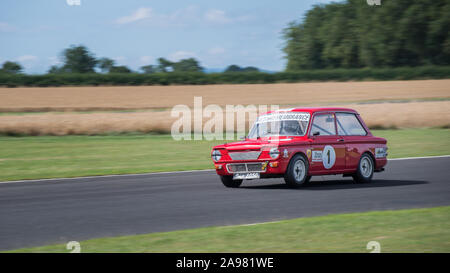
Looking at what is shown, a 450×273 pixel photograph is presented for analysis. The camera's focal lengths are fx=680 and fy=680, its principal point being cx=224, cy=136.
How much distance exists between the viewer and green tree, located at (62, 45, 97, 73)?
7062 centimetres

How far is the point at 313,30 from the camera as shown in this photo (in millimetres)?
94750

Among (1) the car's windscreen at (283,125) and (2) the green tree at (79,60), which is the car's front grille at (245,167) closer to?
(1) the car's windscreen at (283,125)

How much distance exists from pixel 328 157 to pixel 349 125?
1.27m

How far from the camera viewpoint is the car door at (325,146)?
1295 centimetres

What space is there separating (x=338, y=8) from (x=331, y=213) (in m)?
86.9

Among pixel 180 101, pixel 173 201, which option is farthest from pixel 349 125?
pixel 180 101

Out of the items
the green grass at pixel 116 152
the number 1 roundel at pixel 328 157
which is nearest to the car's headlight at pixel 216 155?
the number 1 roundel at pixel 328 157

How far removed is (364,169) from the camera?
45.4 feet

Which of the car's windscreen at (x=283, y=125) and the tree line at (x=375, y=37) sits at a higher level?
the tree line at (x=375, y=37)

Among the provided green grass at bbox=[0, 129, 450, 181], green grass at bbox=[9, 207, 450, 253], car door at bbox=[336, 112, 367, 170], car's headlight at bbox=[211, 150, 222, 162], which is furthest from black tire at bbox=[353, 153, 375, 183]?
green grass at bbox=[0, 129, 450, 181]

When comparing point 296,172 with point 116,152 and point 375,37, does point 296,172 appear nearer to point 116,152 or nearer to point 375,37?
point 116,152

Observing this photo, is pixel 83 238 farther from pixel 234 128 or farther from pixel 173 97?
pixel 173 97

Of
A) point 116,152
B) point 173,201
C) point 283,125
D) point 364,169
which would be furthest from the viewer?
point 116,152
